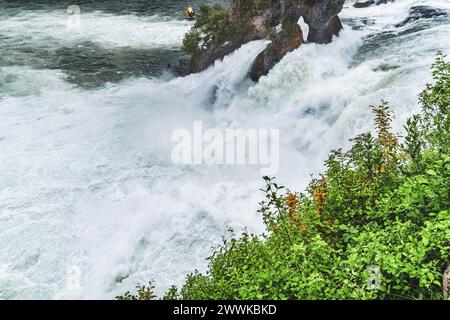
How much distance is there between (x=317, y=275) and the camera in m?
4.97

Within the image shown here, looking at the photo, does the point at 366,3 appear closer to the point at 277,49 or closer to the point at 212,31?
the point at 277,49

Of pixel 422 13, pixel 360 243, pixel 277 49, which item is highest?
pixel 422 13

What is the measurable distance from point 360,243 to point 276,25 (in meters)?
18.7

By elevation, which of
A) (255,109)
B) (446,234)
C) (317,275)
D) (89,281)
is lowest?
(89,281)

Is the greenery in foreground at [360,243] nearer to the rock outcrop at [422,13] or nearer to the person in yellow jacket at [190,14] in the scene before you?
the rock outcrop at [422,13]

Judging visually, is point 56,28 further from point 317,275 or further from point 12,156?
point 317,275

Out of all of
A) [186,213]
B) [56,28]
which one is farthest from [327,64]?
[56,28]

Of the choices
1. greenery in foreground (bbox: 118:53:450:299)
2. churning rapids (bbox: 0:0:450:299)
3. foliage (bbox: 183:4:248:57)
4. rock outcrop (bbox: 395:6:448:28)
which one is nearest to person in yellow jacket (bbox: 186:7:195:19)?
churning rapids (bbox: 0:0:450:299)

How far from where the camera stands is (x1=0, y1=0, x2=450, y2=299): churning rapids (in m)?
11.6

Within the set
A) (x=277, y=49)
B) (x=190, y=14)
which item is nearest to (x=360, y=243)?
(x=277, y=49)

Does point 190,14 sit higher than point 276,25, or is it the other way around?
point 276,25

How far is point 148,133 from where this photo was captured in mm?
17953

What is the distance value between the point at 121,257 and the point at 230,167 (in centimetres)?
543
